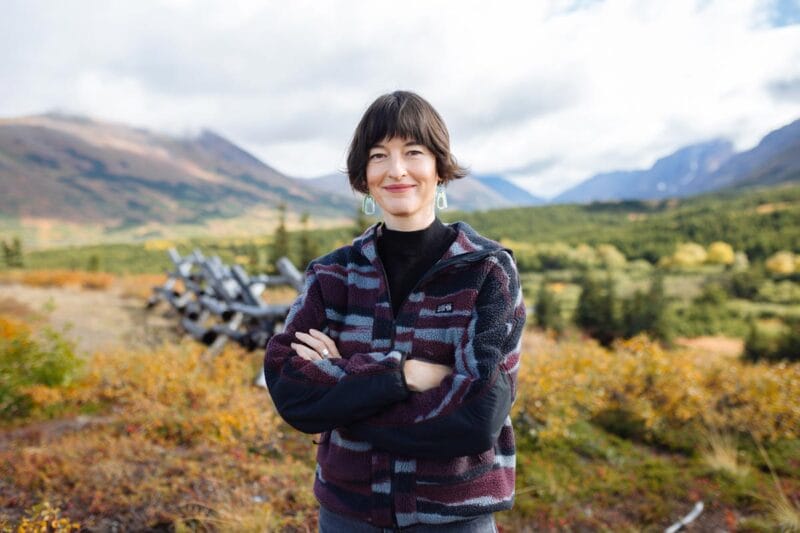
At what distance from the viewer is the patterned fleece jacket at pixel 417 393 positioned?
5.26 feet

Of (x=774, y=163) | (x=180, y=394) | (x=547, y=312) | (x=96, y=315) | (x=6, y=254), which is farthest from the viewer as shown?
(x=774, y=163)

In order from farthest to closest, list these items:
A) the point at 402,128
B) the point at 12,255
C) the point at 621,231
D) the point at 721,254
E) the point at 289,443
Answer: the point at 621,231, the point at 721,254, the point at 12,255, the point at 289,443, the point at 402,128

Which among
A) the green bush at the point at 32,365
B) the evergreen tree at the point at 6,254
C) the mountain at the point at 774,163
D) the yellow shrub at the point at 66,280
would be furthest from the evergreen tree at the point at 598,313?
the mountain at the point at 774,163

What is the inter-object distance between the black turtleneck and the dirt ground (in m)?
8.34

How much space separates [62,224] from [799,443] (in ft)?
620

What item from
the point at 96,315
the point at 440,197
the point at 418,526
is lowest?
the point at 96,315

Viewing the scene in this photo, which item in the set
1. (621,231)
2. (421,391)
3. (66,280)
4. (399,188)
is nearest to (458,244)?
(399,188)

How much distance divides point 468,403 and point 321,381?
0.56 metres

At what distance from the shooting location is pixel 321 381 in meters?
1.74

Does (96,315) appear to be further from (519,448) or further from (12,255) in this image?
(12,255)

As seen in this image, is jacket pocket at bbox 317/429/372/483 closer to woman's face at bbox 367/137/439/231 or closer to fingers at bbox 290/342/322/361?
fingers at bbox 290/342/322/361

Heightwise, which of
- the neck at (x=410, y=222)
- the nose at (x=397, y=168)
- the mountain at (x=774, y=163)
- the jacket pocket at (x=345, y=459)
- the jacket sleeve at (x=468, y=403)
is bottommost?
the jacket pocket at (x=345, y=459)

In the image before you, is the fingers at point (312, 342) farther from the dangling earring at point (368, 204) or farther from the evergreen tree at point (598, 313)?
the evergreen tree at point (598, 313)

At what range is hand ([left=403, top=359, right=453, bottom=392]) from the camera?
5.45 feet
